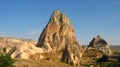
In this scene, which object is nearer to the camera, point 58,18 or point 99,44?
point 58,18

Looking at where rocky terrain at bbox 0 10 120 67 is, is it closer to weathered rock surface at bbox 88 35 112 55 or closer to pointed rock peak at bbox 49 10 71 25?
pointed rock peak at bbox 49 10 71 25

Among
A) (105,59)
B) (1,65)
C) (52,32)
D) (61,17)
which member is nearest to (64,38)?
(52,32)

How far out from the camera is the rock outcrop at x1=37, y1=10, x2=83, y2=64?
239 feet

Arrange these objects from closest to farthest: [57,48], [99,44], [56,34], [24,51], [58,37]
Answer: [24,51] → [57,48] → [58,37] → [56,34] → [99,44]

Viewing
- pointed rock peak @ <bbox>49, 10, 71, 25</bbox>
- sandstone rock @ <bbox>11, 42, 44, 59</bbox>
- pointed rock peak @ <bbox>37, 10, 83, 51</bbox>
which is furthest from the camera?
pointed rock peak @ <bbox>49, 10, 71, 25</bbox>

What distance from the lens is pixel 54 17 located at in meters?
80.8

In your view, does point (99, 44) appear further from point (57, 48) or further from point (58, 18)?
point (57, 48)

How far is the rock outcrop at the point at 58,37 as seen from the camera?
72.8 m

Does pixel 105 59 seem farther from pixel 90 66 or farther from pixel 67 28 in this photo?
pixel 67 28

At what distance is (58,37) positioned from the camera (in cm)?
7481

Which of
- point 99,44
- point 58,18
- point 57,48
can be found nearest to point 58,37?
point 57,48

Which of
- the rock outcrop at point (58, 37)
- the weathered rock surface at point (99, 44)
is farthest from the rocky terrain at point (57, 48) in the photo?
the weathered rock surface at point (99, 44)

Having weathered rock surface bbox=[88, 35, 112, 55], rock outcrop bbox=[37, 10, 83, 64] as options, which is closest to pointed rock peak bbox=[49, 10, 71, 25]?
rock outcrop bbox=[37, 10, 83, 64]

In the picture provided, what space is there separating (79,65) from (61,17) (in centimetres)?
2877
